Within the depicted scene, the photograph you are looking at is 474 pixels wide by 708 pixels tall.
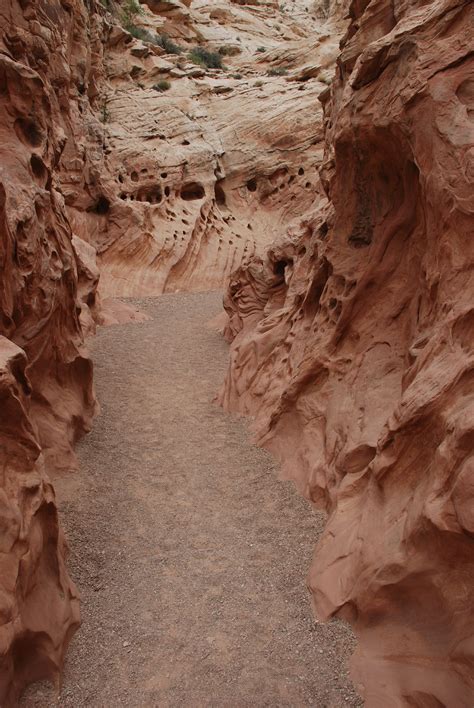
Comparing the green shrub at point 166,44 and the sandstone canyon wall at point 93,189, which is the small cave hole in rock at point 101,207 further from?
the green shrub at point 166,44

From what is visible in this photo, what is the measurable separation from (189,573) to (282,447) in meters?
2.59

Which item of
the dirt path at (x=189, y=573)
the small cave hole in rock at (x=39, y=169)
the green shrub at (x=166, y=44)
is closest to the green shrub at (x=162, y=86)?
the green shrub at (x=166, y=44)

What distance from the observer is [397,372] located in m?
5.27

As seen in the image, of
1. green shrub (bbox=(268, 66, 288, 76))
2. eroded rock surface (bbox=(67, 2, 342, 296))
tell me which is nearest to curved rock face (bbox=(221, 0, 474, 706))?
eroded rock surface (bbox=(67, 2, 342, 296))

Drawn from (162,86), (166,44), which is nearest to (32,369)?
(162,86)

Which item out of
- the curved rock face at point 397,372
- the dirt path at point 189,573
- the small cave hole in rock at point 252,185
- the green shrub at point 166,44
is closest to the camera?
the curved rock face at point 397,372

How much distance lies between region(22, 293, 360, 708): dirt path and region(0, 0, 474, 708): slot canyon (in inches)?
0.9

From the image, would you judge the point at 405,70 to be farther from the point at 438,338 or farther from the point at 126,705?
the point at 126,705

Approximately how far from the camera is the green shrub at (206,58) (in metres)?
27.1

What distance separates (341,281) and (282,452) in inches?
103

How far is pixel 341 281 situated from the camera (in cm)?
662

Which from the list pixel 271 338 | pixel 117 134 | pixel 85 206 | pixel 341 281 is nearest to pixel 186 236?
pixel 85 206

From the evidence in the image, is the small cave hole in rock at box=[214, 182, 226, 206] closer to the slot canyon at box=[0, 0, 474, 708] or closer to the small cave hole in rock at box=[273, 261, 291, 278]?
the slot canyon at box=[0, 0, 474, 708]

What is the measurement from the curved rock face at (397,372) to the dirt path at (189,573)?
38cm
